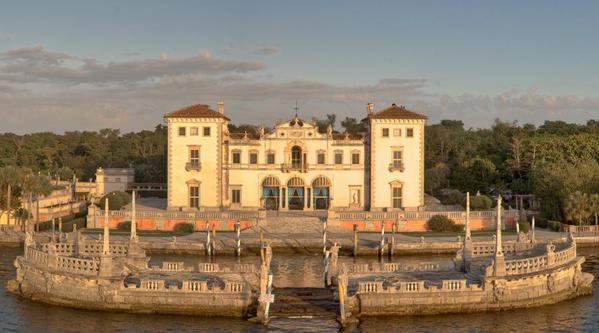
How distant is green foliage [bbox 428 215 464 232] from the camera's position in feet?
209

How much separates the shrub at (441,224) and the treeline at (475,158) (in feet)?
31.8

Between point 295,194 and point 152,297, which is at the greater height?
point 295,194

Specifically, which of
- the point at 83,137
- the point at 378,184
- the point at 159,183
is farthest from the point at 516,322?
the point at 83,137

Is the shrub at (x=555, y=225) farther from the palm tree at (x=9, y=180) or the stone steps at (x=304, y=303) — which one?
the palm tree at (x=9, y=180)

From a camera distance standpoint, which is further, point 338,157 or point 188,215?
point 338,157

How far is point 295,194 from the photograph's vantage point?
71938mm

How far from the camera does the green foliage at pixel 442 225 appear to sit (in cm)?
6356

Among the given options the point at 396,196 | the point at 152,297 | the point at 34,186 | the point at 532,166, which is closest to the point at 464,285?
the point at 152,297

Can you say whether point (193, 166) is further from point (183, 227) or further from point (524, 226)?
point (524, 226)

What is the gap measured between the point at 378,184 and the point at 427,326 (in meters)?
38.8

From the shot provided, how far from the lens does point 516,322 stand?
3312 cm

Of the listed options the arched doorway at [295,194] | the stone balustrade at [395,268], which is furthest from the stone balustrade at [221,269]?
the arched doorway at [295,194]

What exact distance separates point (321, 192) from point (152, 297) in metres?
39.0

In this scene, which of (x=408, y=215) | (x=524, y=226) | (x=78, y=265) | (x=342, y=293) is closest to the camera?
(x=342, y=293)
